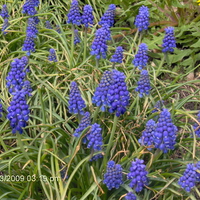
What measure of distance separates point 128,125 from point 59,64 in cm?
161

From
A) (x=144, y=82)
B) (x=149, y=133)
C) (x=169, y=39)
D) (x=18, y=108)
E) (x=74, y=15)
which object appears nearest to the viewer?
Result: (x=18, y=108)

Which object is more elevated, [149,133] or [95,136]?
[95,136]

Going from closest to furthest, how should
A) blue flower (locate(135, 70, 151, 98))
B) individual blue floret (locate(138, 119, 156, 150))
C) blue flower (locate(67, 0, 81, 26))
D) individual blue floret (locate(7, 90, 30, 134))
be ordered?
individual blue floret (locate(7, 90, 30, 134)), individual blue floret (locate(138, 119, 156, 150)), blue flower (locate(135, 70, 151, 98)), blue flower (locate(67, 0, 81, 26))

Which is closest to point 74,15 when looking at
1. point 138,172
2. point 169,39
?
point 169,39

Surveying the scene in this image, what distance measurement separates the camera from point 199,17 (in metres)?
7.00

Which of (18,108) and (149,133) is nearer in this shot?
(18,108)

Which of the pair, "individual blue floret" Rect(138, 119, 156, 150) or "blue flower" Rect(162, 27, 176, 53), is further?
"blue flower" Rect(162, 27, 176, 53)

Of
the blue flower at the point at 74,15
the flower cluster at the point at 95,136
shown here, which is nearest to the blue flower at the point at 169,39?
the blue flower at the point at 74,15

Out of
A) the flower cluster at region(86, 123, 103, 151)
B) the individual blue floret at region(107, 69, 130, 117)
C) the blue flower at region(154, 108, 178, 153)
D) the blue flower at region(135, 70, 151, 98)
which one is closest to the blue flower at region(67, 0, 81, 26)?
the blue flower at region(135, 70, 151, 98)

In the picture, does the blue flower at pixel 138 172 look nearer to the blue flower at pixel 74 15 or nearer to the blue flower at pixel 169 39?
the blue flower at pixel 169 39

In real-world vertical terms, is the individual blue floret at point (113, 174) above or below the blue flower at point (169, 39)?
below

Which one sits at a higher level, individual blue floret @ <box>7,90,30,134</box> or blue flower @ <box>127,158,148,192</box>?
individual blue floret @ <box>7,90,30,134</box>

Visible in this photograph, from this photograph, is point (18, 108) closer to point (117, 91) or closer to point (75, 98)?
point (75, 98)

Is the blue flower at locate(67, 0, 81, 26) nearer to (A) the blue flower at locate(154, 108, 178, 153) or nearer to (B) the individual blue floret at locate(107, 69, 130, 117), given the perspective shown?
(B) the individual blue floret at locate(107, 69, 130, 117)
